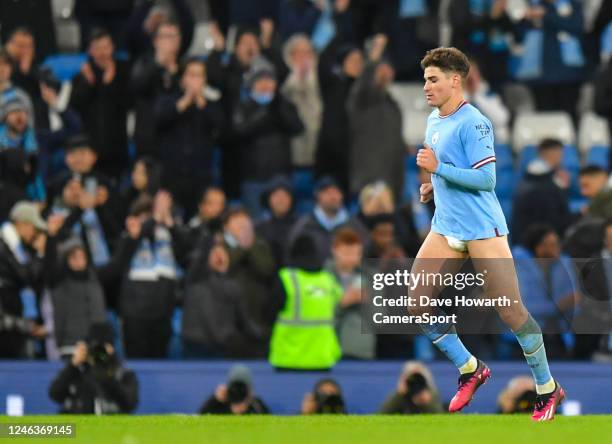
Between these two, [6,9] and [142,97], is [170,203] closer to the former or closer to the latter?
[142,97]

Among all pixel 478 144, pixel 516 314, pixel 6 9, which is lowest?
pixel 516 314

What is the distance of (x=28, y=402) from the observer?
1408cm

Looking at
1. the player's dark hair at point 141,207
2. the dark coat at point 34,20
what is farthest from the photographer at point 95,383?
the dark coat at point 34,20

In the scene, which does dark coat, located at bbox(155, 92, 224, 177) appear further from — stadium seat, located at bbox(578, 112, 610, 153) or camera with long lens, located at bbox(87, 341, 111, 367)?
stadium seat, located at bbox(578, 112, 610, 153)

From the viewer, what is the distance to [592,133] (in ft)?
59.3

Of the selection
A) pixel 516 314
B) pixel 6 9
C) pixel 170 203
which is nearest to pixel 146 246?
pixel 170 203

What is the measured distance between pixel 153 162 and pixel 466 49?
4.00 meters

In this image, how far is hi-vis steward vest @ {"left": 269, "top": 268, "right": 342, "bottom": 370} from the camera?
13.8m

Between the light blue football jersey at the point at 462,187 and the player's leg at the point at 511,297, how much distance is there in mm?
81

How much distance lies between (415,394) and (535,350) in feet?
10.9

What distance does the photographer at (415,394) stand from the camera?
13.1 metres

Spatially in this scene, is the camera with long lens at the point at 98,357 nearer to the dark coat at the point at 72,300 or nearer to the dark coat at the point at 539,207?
the dark coat at the point at 72,300

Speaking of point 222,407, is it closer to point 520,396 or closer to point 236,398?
point 236,398

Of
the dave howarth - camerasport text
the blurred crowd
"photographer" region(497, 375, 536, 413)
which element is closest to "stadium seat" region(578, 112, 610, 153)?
the blurred crowd
